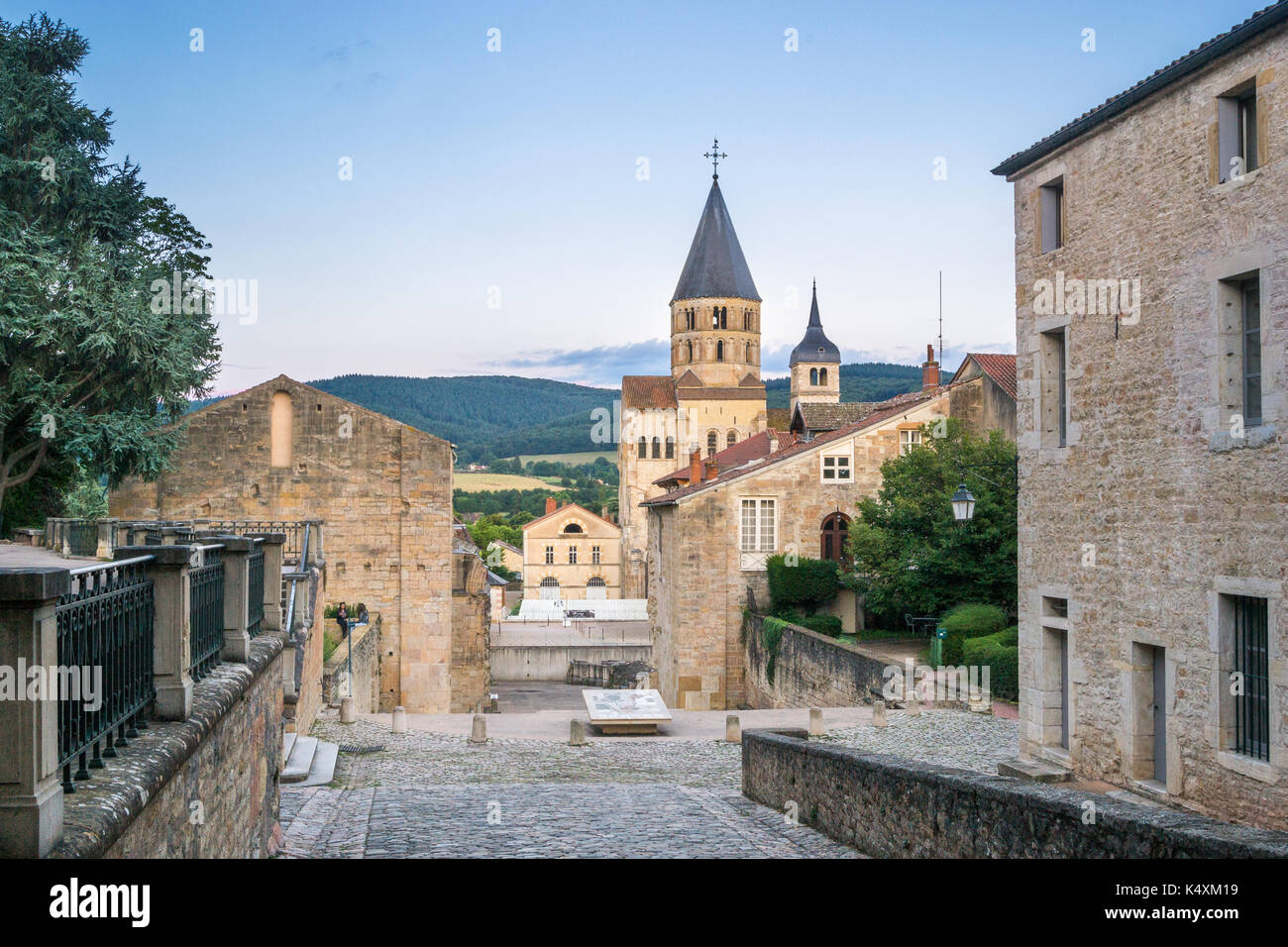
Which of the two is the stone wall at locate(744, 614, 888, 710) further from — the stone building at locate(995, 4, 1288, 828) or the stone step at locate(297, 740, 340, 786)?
the stone step at locate(297, 740, 340, 786)

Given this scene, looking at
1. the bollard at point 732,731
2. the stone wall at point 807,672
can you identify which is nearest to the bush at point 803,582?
the stone wall at point 807,672

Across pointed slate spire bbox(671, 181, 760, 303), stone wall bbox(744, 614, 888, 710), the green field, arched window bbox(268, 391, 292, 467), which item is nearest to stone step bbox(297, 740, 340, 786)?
stone wall bbox(744, 614, 888, 710)

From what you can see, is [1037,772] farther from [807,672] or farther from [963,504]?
[807,672]

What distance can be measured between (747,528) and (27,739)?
32622 mm

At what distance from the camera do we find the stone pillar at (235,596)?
347 inches

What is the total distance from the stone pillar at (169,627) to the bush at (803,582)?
29.1 m

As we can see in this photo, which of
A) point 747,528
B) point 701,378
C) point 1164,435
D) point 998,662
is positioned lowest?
point 998,662

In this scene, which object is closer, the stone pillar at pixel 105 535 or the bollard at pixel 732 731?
the stone pillar at pixel 105 535

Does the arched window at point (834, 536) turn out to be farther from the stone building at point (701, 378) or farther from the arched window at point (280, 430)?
the stone building at point (701, 378)

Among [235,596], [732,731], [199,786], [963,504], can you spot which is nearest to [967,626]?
[732,731]

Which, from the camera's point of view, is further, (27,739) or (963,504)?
(963,504)

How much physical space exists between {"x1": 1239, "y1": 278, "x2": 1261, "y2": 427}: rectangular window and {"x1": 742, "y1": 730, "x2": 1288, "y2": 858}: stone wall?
4802 millimetres

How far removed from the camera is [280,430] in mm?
33375

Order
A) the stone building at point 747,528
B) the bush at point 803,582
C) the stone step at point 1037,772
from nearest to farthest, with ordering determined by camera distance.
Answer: the stone step at point 1037,772
the bush at point 803,582
the stone building at point 747,528
